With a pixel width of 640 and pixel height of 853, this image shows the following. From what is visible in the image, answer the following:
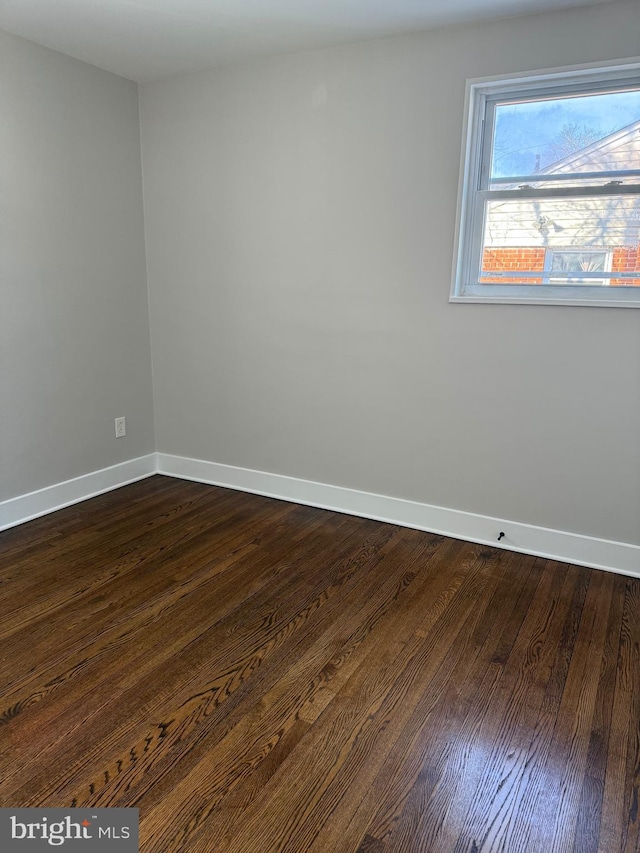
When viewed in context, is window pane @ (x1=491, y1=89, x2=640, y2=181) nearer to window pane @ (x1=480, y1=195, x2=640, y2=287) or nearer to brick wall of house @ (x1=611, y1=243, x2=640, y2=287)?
window pane @ (x1=480, y1=195, x2=640, y2=287)

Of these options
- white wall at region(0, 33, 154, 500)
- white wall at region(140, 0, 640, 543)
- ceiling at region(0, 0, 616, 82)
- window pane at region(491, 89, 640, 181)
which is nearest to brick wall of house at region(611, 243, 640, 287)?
white wall at region(140, 0, 640, 543)

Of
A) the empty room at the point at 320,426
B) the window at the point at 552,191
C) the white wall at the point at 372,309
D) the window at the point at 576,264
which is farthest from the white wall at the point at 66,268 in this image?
the window at the point at 576,264

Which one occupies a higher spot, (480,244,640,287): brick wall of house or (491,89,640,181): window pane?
(491,89,640,181): window pane

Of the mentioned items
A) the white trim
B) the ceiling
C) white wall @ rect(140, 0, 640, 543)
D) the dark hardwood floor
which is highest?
the ceiling

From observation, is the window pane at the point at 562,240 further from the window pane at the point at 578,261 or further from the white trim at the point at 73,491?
the white trim at the point at 73,491

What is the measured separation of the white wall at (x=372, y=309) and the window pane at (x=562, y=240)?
7.1 inches

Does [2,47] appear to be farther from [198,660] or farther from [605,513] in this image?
[605,513]

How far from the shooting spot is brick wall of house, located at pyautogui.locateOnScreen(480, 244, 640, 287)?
8.43ft

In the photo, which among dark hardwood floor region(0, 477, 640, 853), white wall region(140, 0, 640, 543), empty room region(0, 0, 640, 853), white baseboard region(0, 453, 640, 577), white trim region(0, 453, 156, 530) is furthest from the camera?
white trim region(0, 453, 156, 530)

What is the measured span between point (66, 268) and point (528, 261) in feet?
8.13

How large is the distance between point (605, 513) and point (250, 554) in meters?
1.71

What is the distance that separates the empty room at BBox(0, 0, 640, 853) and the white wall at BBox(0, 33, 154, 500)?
17 mm

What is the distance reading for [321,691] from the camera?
1.91 meters

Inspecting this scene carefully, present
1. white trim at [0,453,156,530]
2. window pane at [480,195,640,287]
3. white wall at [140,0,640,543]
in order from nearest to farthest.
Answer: window pane at [480,195,640,287]
white wall at [140,0,640,543]
white trim at [0,453,156,530]
